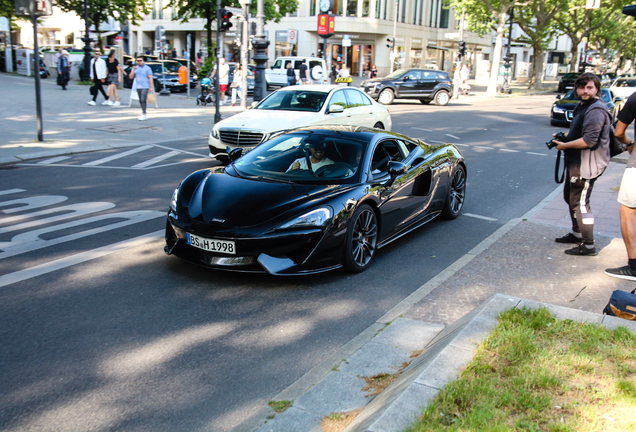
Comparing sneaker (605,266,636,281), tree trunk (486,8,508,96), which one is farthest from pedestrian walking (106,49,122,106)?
tree trunk (486,8,508,96)

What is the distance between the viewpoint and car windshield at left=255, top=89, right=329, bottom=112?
12.6 meters

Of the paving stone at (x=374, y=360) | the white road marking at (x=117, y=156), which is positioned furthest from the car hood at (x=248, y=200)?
the white road marking at (x=117, y=156)

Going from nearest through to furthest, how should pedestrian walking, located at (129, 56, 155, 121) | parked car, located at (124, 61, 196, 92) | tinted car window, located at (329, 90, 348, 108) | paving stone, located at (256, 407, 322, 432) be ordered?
1. paving stone, located at (256, 407, 322, 432)
2. tinted car window, located at (329, 90, 348, 108)
3. pedestrian walking, located at (129, 56, 155, 121)
4. parked car, located at (124, 61, 196, 92)

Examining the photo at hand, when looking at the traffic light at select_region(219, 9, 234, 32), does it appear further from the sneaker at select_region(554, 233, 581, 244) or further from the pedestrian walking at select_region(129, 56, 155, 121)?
the sneaker at select_region(554, 233, 581, 244)

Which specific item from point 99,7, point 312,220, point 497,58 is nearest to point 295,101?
point 312,220

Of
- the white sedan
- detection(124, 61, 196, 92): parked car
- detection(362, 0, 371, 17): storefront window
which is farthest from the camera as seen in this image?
detection(362, 0, 371, 17): storefront window

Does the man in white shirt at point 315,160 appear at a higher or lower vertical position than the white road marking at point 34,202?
higher

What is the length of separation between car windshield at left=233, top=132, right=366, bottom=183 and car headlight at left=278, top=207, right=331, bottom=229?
0.68 meters

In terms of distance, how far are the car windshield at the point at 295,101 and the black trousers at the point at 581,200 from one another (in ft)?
21.9

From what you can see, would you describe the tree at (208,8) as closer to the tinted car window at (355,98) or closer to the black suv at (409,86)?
the black suv at (409,86)

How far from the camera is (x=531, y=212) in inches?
351

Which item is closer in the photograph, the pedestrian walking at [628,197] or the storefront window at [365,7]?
the pedestrian walking at [628,197]

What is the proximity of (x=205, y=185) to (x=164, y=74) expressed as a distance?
25526mm

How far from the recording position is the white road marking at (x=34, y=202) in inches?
314
